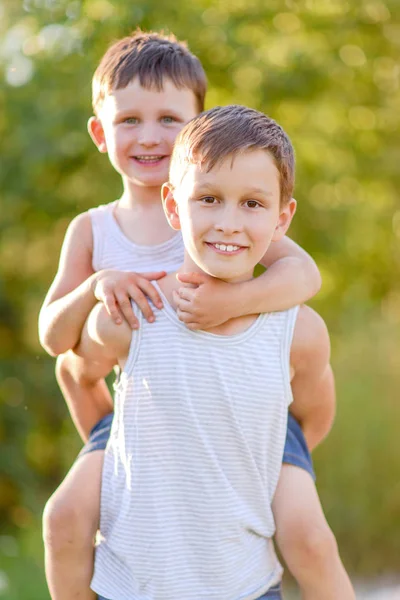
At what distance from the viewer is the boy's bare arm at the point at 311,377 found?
8.53 ft

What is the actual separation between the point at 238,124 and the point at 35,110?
15.9ft

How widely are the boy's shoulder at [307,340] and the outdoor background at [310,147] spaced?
11.8 ft

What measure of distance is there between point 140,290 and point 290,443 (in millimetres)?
→ 606

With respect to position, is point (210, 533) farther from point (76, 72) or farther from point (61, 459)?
point (61, 459)

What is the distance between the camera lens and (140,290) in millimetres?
2525

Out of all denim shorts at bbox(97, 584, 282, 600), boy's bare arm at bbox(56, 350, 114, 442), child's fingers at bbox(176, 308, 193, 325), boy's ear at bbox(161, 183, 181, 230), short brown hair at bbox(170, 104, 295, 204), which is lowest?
denim shorts at bbox(97, 584, 282, 600)

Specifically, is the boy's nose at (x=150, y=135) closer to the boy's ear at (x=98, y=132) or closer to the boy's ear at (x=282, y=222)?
the boy's ear at (x=98, y=132)

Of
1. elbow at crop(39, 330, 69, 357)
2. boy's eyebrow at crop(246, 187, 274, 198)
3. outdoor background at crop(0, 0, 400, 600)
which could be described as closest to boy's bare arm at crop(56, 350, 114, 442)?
Result: elbow at crop(39, 330, 69, 357)

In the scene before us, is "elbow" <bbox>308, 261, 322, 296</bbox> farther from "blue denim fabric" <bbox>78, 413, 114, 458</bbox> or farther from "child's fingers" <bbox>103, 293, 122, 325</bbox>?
"blue denim fabric" <bbox>78, 413, 114, 458</bbox>

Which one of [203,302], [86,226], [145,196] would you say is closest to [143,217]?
[145,196]

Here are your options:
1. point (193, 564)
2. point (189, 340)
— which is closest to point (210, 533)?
point (193, 564)

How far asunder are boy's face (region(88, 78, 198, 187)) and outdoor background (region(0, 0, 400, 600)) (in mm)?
3095

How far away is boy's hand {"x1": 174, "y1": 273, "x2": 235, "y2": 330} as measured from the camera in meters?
2.44

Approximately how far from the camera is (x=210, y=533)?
2.43 meters
